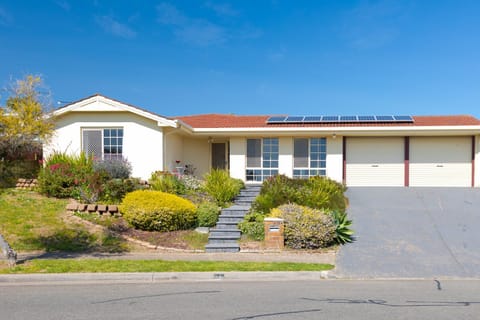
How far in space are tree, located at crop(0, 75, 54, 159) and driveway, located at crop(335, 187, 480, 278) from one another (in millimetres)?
10850

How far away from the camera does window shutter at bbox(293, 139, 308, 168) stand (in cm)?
1888

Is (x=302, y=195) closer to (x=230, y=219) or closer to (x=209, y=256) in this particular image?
(x=230, y=219)

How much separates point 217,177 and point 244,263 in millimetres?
6557

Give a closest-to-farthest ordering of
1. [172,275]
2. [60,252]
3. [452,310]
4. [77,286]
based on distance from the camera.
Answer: [452,310] < [77,286] < [172,275] < [60,252]

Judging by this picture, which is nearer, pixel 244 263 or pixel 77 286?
pixel 77 286

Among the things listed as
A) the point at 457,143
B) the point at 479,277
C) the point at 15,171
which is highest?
the point at 457,143

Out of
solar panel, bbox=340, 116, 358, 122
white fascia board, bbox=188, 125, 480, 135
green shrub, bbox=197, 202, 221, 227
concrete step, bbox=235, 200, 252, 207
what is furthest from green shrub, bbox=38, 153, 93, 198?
solar panel, bbox=340, 116, 358, 122

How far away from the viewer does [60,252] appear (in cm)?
1016

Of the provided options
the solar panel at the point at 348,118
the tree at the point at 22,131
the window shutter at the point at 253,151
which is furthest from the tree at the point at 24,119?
the solar panel at the point at 348,118

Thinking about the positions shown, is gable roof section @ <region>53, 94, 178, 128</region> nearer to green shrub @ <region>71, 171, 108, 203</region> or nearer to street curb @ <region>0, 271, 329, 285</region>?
green shrub @ <region>71, 171, 108, 203</region>

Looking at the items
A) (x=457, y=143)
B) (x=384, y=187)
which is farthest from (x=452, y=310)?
(x=457, y=143)

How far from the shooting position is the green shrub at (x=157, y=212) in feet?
38.7

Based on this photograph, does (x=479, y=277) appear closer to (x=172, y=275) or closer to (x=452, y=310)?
(x=452, y=310)

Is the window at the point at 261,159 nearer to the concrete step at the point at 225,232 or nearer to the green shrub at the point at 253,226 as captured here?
the green shrub at the point at 253,226
